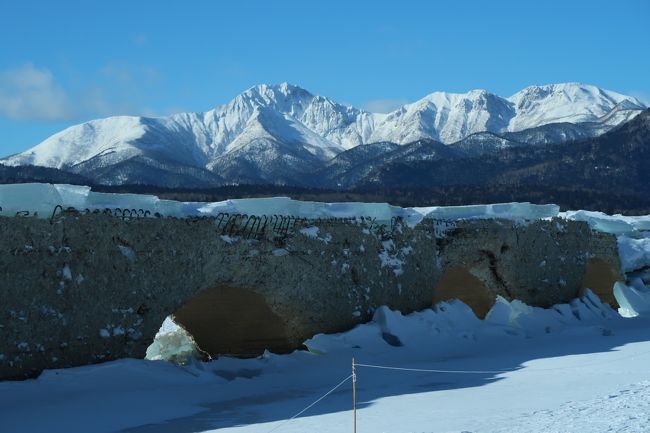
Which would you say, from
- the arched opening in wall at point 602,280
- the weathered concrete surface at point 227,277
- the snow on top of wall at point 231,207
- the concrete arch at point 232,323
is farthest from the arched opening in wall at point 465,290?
the concrete arch at point 232,323

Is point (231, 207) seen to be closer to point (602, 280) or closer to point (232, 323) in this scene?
point (232, 323)

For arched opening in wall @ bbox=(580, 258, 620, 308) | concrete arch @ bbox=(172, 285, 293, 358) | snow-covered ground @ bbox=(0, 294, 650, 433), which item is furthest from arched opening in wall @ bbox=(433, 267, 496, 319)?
concrete arch @ bbox=(172, 285, 293, 358)

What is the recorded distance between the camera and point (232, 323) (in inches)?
609

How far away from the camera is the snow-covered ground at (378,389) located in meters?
9.18

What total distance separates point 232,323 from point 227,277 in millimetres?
2194

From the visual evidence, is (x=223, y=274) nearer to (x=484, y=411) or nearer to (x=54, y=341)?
(x=54, y=341)

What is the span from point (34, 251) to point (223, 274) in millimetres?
3375

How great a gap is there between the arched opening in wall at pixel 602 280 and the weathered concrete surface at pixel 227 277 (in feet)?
8.74

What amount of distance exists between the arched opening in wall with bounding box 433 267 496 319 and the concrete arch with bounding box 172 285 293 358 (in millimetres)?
5919

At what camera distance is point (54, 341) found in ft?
36.5

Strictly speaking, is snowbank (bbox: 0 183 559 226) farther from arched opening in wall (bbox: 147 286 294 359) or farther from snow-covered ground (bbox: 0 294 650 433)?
snow-covered ground (bbox: 0 294 650 433)

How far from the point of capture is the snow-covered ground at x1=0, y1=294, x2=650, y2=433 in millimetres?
9180

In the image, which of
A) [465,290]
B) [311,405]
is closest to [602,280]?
[465,290]

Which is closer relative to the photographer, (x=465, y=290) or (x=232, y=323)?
(x=232, y=323)
